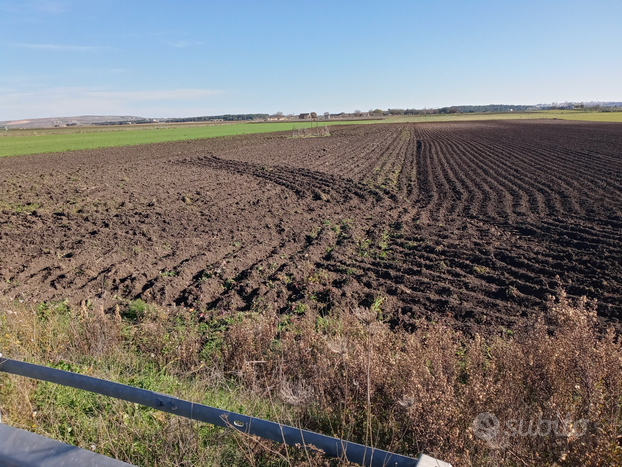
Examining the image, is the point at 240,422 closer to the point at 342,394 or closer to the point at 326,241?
the point at 342,394

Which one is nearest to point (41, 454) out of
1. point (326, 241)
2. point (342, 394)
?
point (342, 394)

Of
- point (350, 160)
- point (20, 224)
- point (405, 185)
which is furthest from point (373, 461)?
point (350, 160)

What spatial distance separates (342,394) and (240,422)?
191 centimetres

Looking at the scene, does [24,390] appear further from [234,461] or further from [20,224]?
[20,224]

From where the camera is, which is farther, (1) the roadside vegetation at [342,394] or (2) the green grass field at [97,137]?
(2) the green grass field at [97,137]

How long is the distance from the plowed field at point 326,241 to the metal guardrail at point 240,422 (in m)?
4.51

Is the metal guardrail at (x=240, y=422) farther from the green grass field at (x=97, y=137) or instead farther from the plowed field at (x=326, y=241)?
the green grass field at (x=97, y=137)

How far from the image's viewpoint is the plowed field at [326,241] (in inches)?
303

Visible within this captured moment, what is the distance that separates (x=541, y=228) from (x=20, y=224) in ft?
51.9

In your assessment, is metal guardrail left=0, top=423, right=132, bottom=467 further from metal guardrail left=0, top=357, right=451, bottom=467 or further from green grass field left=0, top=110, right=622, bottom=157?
green grass field left=0, top=110, right=622, bottom=157

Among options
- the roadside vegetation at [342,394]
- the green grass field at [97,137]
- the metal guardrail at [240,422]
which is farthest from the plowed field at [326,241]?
the green grass field at [97,137]

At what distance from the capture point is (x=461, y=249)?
1012cm

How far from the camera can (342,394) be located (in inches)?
157

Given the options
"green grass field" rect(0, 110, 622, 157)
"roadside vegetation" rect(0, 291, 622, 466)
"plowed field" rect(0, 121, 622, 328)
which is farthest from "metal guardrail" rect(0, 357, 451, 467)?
"green grass field" rect(0, 110, 622, 157)
